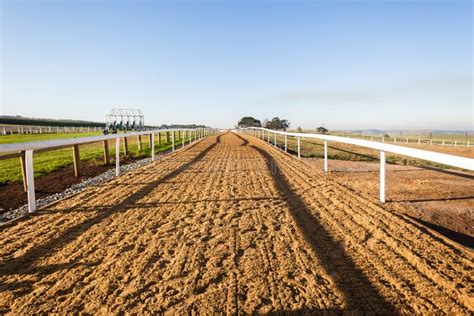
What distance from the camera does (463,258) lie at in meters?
3.73

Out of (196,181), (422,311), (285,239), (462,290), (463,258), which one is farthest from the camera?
(196,181)

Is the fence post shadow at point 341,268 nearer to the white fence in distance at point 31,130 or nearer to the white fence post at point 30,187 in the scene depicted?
the white fence post at point 30,187

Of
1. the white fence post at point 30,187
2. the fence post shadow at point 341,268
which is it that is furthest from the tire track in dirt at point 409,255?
the white fence post at point 30,187

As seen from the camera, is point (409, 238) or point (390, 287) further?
point (409, 238)

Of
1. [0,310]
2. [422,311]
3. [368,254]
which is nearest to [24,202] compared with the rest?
[0,310]

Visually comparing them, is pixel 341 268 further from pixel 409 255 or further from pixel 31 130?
pixel 31 130

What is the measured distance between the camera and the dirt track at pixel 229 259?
9.47 ft

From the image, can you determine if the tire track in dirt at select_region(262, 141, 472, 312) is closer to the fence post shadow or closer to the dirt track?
the dirt track

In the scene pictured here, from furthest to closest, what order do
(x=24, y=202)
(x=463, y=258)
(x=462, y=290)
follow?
1. (x=24, y=202)
2. (x=463, y=258)
3. (x=462, y=290)

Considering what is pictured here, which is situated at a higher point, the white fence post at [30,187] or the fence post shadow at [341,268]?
the white fence post at [30,187]

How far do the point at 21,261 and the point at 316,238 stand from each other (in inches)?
131

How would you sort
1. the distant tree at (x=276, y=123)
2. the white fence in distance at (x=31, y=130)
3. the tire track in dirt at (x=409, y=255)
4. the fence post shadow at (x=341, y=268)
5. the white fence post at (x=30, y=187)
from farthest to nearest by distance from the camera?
the distant tree at (x=276, y=123), the white fence in distance at (x=31, y=130), the white fence post at (x=30, y=187), the tire track in dirt at (x=409, y=255), the fence post shadow at (x=341, y=268)

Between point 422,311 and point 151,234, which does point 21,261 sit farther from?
point 422,311

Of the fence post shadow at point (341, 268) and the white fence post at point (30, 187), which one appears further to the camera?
the white fence post at point (30, 187)
